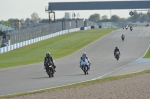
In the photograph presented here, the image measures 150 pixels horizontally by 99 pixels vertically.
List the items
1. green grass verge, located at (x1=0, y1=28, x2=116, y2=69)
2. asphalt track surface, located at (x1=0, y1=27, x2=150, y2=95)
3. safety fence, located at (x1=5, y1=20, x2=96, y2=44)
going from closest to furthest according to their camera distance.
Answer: asphalt track surface, located at (x1=0, y1=27, x2=150, y2=95)
green grass verge, located at (x1=0, y1=28, x2=116, y2=69)
safety fence, located at (x1=5, y1=20, x2=96, y2=44)

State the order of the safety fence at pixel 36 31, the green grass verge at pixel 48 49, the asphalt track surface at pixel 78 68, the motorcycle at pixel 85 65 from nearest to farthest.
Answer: the asphalt track surface at pixel 78 68, the motorcycle at pixel 85 65, the green grass verge at pixel 48 49, the safety fence at pixel 36 31

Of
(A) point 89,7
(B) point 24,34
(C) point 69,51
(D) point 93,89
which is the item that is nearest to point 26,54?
(C) point 69,51

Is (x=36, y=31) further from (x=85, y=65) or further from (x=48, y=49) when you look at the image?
(x=85, y=65)

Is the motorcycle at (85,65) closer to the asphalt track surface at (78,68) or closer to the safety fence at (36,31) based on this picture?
the asphalt track surface at (78,68)

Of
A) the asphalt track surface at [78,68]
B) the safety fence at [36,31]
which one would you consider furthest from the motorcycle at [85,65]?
the safety fence at [36,31]

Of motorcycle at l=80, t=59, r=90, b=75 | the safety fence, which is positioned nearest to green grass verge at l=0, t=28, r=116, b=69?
the safety fence

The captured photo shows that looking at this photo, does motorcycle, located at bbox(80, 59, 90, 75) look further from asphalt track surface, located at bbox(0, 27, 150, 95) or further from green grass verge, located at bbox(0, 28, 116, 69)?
green grass verge, located at bbox(0, 28, 116, 69)

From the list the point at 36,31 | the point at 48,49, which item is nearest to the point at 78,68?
the point at 48,49

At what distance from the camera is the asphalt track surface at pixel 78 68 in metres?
26.6

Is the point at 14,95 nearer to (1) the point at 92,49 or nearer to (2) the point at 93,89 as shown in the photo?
(2) the point at 93,89

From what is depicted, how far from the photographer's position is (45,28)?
8556 centimetres

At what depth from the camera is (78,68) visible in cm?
3888

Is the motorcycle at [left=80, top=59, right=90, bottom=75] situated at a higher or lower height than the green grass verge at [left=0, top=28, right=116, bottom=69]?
higher

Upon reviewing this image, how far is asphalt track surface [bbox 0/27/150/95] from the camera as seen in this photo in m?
26.6
